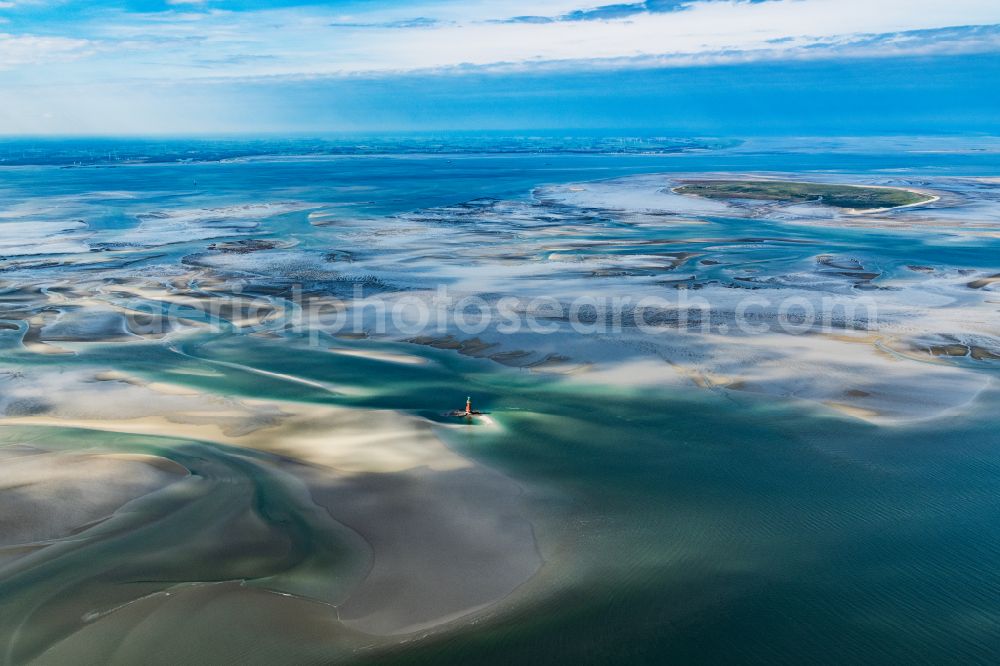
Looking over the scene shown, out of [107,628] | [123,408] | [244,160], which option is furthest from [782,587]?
[244,160]

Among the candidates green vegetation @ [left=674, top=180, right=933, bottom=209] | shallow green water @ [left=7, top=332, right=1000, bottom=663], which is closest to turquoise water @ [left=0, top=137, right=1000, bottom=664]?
shallow green water @ [left=7, top=332, right=1000, bottom=663]

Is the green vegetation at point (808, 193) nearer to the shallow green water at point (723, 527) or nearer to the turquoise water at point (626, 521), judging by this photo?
the turquoise water at point (626, 521)

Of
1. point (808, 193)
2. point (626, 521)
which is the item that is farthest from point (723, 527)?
point (808, 193)

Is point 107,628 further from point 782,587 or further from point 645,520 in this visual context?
point 782,587

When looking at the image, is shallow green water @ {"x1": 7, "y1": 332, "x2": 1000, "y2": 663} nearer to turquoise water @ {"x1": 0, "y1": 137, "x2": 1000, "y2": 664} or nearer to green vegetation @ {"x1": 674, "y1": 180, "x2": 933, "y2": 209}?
turquoise water @ {"x1": 0, "y1": 137, "x2": 1000, "y2": 664}

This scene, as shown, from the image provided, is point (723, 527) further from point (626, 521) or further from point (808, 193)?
point (808, 193)

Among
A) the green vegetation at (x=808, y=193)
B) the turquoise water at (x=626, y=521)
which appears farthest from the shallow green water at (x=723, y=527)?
the green vegetation at (x=808, y=193)
